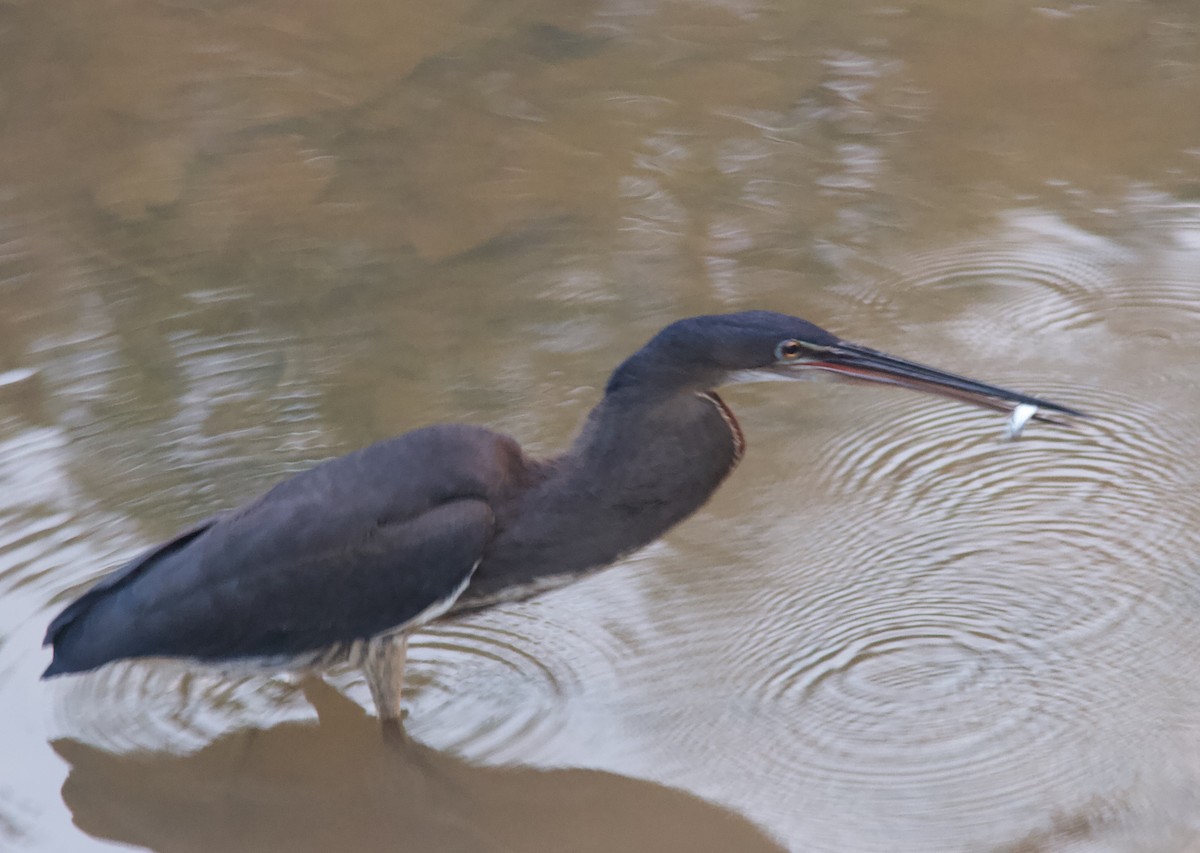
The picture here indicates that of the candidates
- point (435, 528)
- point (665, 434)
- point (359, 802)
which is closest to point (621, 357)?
point (665, 434)

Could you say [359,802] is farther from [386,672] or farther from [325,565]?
[325,565]

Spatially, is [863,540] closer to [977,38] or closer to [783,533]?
[783,533]

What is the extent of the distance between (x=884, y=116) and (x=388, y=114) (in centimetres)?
214

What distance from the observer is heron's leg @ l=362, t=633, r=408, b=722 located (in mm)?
3633

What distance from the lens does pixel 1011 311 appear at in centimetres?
486

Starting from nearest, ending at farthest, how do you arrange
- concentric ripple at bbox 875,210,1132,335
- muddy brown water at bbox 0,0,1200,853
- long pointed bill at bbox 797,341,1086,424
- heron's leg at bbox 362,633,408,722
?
long pointed bill at bbox 797,341,1086,424 < muddy brown water at bbox 0,0,1200,853 < heron's leg at bbox 362,633,408,722 < concentric ripple at bbox 875,210,1132,335

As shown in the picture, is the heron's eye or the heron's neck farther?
the heron's neck

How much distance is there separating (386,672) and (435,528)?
0.44 m

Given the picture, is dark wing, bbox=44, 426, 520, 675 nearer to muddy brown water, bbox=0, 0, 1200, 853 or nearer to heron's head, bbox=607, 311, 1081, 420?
muddy brown water, bbox=0, 0, 1200, 853

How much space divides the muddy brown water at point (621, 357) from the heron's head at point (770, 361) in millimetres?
683

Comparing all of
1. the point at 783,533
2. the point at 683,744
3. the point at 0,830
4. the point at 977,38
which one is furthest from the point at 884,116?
the point at 0,830

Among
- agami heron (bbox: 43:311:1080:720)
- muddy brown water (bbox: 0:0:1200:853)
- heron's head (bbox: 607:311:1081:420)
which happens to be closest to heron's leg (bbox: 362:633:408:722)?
agami heron (bbox: 43:311:1080:720)

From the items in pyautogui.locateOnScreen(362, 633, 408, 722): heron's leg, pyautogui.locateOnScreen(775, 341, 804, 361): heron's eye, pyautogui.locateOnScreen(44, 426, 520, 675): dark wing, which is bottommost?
pyautogui.locateOnScreen(362, 633, 408, 722): heron's leg

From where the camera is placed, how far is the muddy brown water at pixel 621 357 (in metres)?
3.42
